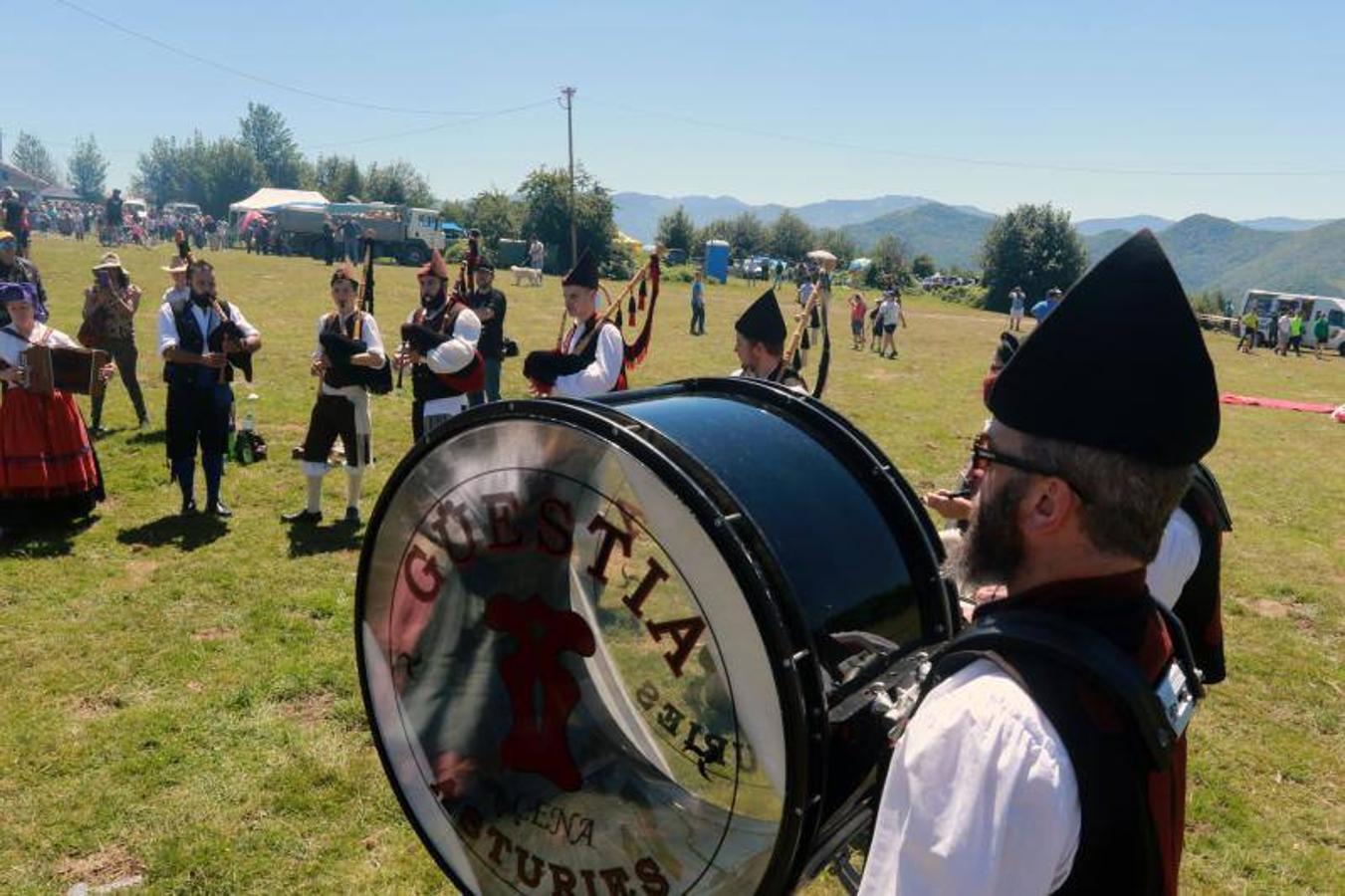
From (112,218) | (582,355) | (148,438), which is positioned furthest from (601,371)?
(112,218)

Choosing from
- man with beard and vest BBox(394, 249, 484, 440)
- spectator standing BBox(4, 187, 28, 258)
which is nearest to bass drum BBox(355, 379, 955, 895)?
man with beard and vest BBox(394, 249, 484, 440)

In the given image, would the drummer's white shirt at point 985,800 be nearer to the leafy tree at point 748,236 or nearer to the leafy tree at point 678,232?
the leafy tree at point 678,232

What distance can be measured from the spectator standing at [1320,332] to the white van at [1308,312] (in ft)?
0.29

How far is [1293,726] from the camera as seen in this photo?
5.21 metres

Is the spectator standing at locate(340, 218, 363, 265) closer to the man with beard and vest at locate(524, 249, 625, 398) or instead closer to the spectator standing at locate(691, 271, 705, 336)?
the spectator standing at locate(691, 271, 705, 336)

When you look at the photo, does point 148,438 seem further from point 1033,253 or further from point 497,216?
point 1033,253

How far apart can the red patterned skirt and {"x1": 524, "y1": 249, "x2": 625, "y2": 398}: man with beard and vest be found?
3.77 m

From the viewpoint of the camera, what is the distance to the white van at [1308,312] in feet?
115

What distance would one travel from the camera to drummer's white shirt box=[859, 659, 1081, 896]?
3.89ft

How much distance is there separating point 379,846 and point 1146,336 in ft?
11.8

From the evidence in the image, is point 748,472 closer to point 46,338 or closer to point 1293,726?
point 1293,726

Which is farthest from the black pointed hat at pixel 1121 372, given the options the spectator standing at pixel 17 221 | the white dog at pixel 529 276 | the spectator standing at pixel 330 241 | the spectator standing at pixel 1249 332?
the spectator standing at pixel 330 241

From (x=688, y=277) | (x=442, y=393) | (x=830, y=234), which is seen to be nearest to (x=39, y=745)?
(x=442, y=393)

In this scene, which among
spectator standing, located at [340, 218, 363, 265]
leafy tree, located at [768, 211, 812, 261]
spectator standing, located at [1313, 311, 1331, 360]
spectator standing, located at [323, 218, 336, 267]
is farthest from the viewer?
leafy tree, located at [768, 211, 812, 261]
